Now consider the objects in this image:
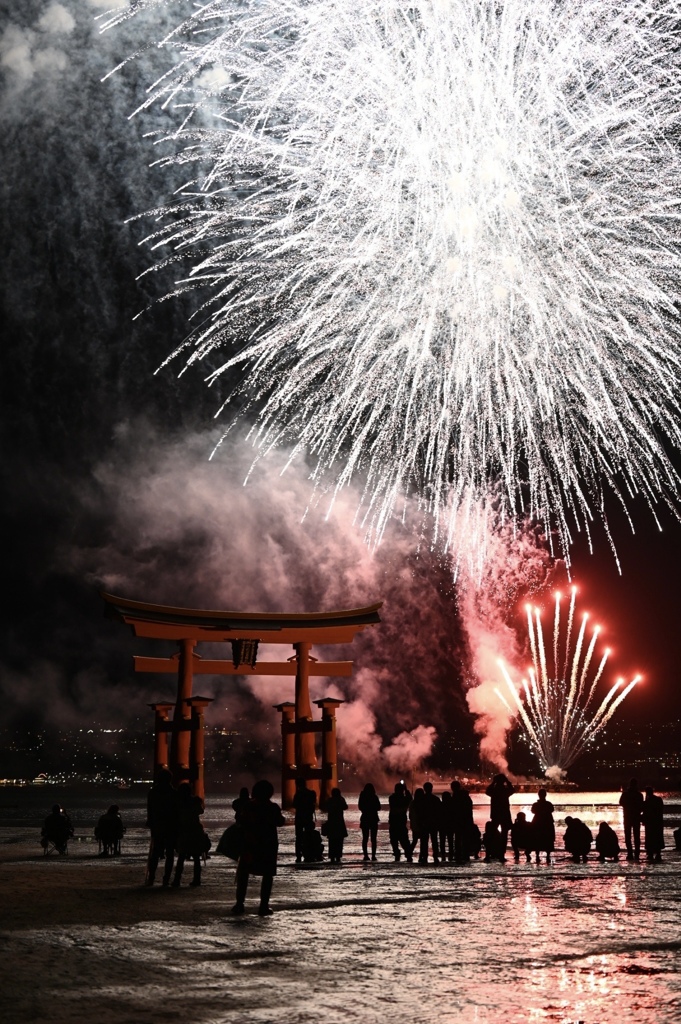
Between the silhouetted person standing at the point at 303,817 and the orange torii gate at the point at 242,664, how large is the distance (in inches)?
554

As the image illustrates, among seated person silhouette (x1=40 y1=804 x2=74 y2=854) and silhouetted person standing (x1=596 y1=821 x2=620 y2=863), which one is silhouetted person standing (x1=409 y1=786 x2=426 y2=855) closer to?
silhouetted person standing (x1=596 y1=821 x2=620 y2=863)

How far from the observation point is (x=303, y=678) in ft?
116

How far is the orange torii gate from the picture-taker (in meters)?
31.3

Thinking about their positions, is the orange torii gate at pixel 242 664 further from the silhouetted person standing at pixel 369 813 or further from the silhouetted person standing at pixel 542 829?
the silhouetted person standing at pixel 542 829

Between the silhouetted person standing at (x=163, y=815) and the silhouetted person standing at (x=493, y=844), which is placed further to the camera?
the silhouetted person standing at (x=493, y=844)

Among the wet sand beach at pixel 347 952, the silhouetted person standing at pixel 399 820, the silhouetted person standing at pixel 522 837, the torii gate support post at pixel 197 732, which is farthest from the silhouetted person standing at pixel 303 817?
the torii gate support post at pixel 197 732

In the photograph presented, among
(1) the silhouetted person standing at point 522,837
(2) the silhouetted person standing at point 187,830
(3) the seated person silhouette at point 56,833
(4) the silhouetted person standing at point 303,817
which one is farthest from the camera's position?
(3) the seated person silhouette at point 56,833

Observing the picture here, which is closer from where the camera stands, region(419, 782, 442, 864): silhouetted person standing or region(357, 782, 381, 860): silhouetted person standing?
region(419, 782, 442, 864): silhouetted person standing

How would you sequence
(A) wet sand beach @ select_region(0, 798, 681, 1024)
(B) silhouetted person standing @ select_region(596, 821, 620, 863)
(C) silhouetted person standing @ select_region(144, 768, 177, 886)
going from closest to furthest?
(A) wet sand beach @ select_region(0, 798, 681, 1024) → (C) silhouetted person standing @ select_region(144, 768, 177, 886) → (B) silhouetted person standing @ select_region(596, 821, 620, 863)

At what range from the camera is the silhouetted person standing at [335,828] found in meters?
16.0

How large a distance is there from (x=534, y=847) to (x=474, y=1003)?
1084 cm

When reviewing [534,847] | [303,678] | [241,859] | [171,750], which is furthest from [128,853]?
[303,678]

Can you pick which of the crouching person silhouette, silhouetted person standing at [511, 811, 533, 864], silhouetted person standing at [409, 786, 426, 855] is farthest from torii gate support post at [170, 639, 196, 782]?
the crouching person silhouette

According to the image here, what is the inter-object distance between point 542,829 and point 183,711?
1903cm
